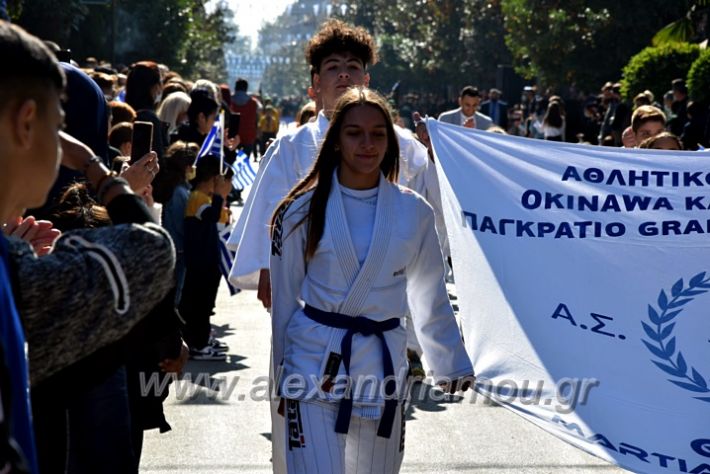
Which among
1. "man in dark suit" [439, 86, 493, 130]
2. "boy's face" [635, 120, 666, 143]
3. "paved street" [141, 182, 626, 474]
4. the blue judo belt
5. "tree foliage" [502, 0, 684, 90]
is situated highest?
"tree foliage" [502, 0, 684, 90]

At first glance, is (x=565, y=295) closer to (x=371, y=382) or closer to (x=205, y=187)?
(x=371, y=382)

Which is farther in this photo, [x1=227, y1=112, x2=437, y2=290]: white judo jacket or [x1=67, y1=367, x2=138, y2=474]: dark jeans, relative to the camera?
[x1=227, y1=112, x2=437, y2=290]: white judo jacket

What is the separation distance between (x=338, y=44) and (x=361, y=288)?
205cm

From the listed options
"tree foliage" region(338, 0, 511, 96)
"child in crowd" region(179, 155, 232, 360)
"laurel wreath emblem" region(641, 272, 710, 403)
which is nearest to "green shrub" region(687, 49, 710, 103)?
"child in crowd" region(179, 155, 232, 360)

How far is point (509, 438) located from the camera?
7500 millimetres

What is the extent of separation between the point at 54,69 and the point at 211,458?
4.68 meters

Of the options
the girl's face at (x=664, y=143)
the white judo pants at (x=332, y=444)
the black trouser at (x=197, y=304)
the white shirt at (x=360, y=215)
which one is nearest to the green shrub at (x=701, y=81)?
the black trouser at (x=197, y=304)

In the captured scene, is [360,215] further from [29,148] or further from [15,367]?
[15,367]

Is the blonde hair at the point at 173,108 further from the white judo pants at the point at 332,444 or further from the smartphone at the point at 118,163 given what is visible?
the white judo pants at the point at 332,444

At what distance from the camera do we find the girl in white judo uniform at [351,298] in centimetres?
468

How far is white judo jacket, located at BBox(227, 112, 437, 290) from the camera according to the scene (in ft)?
19.4

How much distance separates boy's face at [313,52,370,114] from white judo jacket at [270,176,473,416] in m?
1.46

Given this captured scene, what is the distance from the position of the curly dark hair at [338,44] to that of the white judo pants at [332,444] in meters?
2.21

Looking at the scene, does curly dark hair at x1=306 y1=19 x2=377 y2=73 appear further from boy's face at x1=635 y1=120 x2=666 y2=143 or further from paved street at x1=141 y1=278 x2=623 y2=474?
boy's face at x1=635 y1=120 x2=666 y2=143
